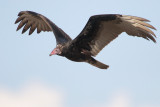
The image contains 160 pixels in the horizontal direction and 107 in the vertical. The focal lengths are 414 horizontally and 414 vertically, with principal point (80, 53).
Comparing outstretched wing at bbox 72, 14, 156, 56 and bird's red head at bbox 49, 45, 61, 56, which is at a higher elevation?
outstretched wing at bbox 72, 14, 156, 56

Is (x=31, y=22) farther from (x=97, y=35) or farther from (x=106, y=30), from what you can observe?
(x=106, y=30)

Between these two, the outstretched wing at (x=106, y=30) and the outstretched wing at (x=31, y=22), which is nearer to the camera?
the outstretched wing at (x=106, y=30)

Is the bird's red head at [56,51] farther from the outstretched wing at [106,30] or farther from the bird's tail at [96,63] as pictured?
the bird's tail at [96,63]

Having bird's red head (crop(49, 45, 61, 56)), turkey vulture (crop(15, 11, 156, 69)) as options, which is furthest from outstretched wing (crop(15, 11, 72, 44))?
bird's red head (crop(49, 45, 61, 56))

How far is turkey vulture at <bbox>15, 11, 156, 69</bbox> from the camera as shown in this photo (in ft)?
24.2

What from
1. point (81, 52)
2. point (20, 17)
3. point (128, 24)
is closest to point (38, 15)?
point (20, 17)

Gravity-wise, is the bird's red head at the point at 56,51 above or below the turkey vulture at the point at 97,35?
below

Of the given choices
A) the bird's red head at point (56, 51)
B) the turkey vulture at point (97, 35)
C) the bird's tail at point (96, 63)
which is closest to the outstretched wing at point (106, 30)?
the turkey vulture at point (97, 35)

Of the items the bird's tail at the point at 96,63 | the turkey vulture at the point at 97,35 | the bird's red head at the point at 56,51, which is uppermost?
the turkey vulture at the point at 97,35

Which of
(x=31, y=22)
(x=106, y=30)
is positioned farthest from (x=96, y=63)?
(x=31, y=22)

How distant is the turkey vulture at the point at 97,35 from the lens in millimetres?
7380

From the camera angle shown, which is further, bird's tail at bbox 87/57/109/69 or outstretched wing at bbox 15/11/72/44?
outstretched wing at bbox 15/11/72/44

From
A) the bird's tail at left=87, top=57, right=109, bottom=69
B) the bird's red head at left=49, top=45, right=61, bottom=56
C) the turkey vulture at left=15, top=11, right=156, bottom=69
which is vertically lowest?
the bird's tail at left=87, top=57, right=109, bottom=69

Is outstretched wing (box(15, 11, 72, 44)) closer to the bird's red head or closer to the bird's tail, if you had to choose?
the bird's red head
